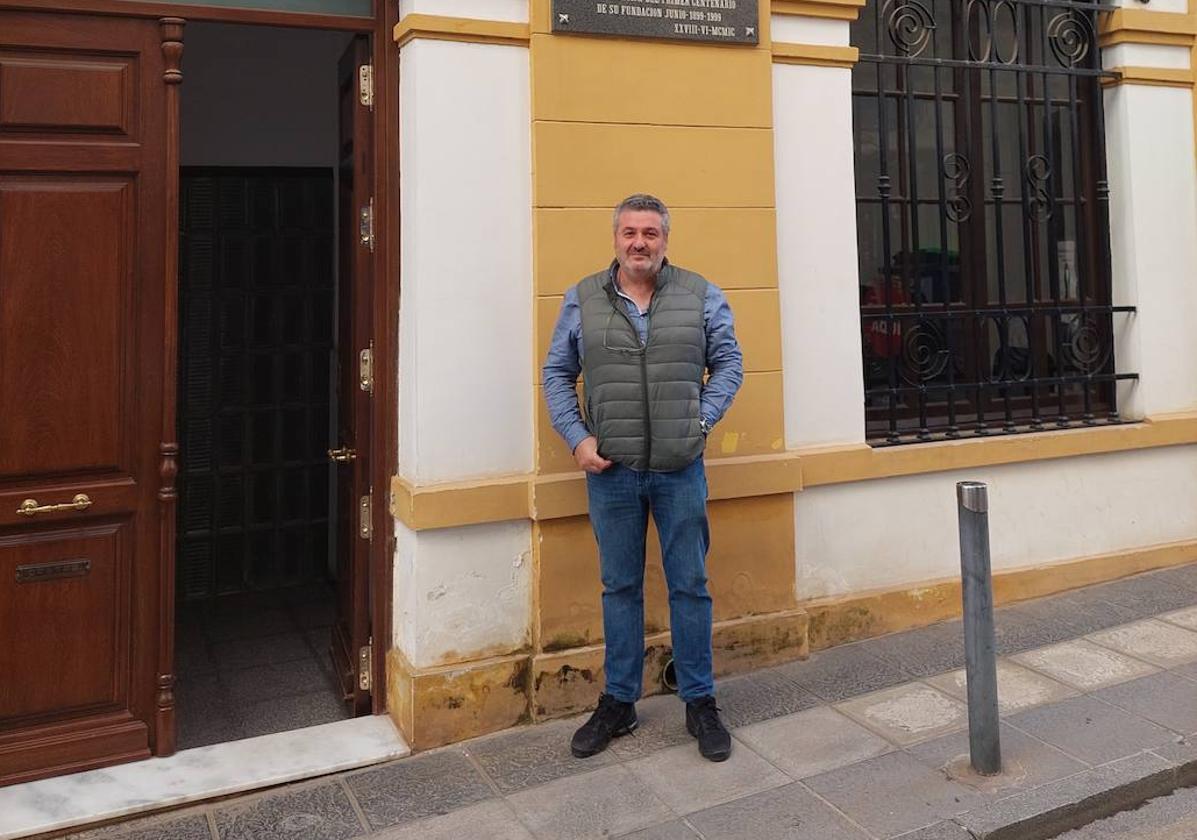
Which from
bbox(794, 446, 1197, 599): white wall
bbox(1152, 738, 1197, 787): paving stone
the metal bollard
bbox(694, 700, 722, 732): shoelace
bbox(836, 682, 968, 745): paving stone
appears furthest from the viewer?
bbox(794, 446, 1197, 599): white wall

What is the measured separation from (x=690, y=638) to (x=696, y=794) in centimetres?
58

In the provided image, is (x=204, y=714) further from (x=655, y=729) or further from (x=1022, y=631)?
(x=1022, y=631)

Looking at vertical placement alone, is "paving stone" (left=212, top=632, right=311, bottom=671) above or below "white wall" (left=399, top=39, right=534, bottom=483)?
below

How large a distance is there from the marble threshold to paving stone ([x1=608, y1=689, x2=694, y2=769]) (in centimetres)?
89

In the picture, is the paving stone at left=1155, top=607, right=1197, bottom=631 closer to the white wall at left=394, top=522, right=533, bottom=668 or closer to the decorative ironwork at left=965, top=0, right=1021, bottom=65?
the decorative ironwork at left=965, top=0, right=1021, bottom=65

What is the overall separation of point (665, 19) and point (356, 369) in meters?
2.10

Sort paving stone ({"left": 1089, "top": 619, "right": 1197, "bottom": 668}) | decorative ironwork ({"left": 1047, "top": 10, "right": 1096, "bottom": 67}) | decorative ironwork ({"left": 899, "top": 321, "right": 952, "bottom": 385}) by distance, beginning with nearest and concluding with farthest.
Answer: paving stone ({"left": 1089, "top": 619, "right": 1197, "bottom": 668}) → decorative ironwork ({"left": 899, "top": 321, "right": 952, "bottom": 385}) → decorative ironwork ({"left": 1047, "top": 10, "right": 1096, "bottom": 67})

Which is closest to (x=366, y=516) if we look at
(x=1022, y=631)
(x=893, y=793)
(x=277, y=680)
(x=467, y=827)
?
(x=277, y=680)

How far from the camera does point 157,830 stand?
3.27 metres

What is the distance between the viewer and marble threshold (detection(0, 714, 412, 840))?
3311 mm

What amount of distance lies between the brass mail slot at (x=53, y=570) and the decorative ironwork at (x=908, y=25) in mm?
4779

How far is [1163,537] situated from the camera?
560 cm

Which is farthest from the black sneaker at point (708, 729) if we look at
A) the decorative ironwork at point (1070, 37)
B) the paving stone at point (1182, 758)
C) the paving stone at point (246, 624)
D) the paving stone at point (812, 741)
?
the decorative ironwork at point (1070, 37)

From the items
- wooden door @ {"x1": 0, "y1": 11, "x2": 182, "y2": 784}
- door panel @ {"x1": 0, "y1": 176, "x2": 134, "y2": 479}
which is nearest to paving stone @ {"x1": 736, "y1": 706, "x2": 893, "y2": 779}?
wooden door @ {"x1": 0, "y1": 11, "x2": 182, "y2": 784}
